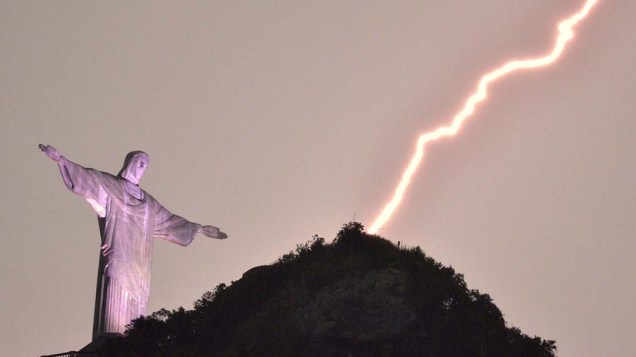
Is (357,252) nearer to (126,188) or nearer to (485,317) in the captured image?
(485,317)

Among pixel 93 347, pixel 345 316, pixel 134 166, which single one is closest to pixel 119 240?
pixel 134 166

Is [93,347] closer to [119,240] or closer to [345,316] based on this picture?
[119,240]

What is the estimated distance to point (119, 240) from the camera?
45.0 m

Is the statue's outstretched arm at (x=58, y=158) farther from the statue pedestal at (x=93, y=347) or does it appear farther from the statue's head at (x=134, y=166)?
the statue pedestal at (x=93, y=347)

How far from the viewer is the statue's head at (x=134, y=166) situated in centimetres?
4691

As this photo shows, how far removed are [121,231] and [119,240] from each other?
400mm

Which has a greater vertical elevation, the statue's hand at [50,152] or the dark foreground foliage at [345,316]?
the statue's hand at [50,152]

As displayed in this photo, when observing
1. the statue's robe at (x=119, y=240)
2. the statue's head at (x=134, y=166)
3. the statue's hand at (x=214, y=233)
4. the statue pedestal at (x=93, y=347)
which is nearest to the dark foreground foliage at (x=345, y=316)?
the statue pedestal at (x=93, y=347)

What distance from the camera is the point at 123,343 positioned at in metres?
41.5

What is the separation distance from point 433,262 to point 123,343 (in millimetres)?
11843

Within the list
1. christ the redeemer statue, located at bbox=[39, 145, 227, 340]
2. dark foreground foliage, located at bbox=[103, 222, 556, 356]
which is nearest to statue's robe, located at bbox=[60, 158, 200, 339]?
christ the redeemer statue, located at bbox=[39, 145, 227, 340]

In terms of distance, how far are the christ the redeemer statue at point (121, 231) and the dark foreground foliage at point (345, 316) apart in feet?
4.14

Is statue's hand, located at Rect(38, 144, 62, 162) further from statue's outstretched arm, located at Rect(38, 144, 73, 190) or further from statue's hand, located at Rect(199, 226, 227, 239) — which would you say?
statue's hand, located at Rect(199, 226, 227, 239)

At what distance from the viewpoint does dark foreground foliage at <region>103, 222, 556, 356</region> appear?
137 ft
